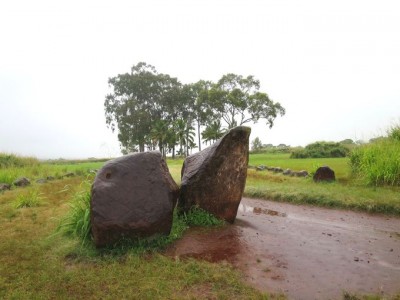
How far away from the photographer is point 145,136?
43594 mm

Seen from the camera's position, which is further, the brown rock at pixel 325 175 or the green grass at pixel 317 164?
the green grass at pixel 317 164

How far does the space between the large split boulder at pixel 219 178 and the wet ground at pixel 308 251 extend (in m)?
0.55

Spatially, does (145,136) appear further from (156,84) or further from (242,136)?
(242,136)

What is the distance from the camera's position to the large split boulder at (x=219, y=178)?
23.1ft

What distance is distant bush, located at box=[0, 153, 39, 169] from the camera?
719 inches

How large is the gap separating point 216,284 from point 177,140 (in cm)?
3902

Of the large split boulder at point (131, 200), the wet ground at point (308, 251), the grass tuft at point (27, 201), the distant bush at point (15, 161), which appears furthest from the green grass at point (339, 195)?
the distant bush at point (15, 161)

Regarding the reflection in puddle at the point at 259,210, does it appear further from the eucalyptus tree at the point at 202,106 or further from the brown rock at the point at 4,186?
the eucalyptus tree at the point at 202,106

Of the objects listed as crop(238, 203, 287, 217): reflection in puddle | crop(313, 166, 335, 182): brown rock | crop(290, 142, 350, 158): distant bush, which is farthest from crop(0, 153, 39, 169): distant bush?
crop(290, 142, 350, 158): distant bush

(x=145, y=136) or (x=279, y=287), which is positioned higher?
(x=145, y=136)

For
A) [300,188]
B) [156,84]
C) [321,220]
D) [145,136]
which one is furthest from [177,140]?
[321,220]

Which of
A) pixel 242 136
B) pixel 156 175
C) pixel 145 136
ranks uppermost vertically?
pixel 145 136

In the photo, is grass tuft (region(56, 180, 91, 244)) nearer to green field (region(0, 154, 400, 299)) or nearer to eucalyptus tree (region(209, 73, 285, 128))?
green field (region(0, 154, 400, 299))

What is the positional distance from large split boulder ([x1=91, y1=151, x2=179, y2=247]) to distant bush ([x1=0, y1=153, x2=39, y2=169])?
1494 centimetres
